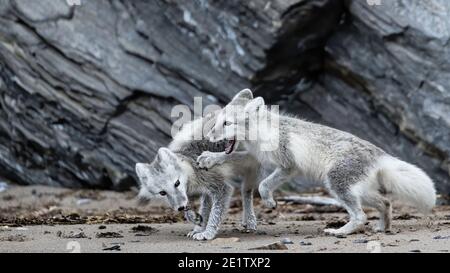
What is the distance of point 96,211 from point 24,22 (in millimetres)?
3694

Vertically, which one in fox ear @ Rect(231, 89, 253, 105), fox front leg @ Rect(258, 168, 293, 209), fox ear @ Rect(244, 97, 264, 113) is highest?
fox ear @ Rect(231, 89, 253, 105)

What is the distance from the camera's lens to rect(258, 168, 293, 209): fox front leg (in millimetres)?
8305

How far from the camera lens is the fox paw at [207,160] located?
8422 mm

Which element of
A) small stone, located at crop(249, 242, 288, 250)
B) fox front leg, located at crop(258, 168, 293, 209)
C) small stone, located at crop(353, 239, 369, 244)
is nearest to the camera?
small stone, located at crop(249, 242, 288, 250)

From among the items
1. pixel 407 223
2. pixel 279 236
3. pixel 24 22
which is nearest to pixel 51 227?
pixel 279 236

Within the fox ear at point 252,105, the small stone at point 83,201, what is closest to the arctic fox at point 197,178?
the fox ear at point 252,105

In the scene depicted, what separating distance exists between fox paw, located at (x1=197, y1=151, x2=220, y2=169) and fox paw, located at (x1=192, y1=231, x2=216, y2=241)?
737 millimetres

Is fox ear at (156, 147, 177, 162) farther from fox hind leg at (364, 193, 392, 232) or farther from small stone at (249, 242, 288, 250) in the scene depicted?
fox hind leg at (364, 193, 392, 232)

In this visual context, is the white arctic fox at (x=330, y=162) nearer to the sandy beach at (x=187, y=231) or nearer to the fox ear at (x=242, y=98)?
the fox ear at (x=242, y=98)

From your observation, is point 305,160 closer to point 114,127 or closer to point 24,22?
point 114,127

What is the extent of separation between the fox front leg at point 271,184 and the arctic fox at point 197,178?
453 mm

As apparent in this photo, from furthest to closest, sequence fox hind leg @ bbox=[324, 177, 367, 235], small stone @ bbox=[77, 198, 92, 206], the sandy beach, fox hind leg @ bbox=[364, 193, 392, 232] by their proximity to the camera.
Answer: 1. small stone @ bbox=[77, 198, 92, 206]
2. fox hind leg @ bbox=[364, 193, 392, 232]
3. fox hind leg @ bbox=[324, 177, 367, 235]
4. the sandy beach

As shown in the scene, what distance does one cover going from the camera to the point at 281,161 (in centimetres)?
833

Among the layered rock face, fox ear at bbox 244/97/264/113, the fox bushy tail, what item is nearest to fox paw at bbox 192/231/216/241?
fox ear at bbox 244/97/264/113
